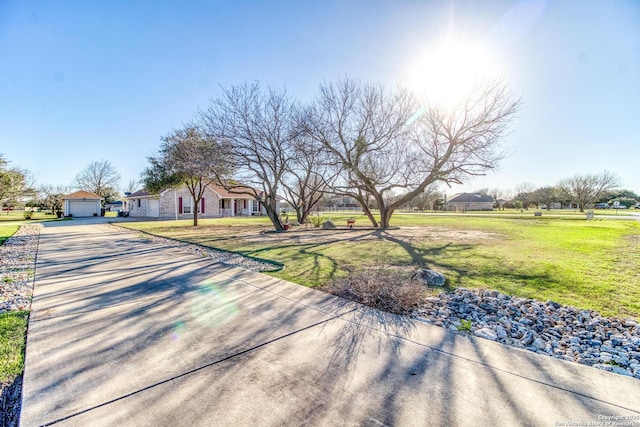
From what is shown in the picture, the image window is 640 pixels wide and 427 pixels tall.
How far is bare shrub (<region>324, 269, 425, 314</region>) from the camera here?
13.9 feet

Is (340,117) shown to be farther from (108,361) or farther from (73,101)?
(108,361)

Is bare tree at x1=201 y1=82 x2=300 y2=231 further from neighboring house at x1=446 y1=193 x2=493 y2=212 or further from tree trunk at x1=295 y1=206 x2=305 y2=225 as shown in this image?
neighboring house at x1=446 y1=193 x2=493 y2=212

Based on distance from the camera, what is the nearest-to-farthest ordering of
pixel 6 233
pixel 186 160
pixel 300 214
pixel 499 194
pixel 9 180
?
pixel 6 233
pixel 186 160
pixel 300 214
pixel 9 180
pixel 499 194

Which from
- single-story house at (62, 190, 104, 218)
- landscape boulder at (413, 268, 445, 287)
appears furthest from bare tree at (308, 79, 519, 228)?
single-story house at (62, 190, 104, 218)

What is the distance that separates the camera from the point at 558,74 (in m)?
10.0

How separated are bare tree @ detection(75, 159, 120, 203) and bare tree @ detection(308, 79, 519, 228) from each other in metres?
48.8

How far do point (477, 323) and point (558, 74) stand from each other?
35.2 ft

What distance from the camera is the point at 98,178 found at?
4903cm

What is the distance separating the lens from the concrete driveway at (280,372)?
1993mm

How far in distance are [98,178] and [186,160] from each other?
4488 centimetres

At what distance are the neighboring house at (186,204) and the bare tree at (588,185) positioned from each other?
50605 mm

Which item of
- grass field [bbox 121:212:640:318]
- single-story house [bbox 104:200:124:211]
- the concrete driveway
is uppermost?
single-story house [bbox 104:200:124:211]

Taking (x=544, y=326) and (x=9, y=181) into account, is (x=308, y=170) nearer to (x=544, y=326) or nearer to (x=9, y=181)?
(x=544, y=326)

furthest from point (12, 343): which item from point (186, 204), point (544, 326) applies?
point (186, 204)
